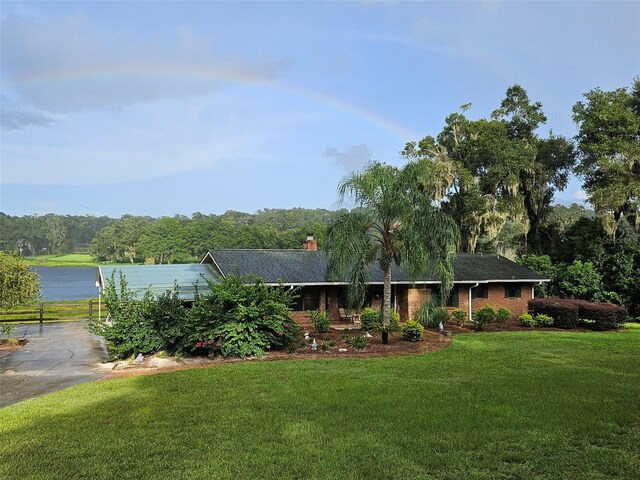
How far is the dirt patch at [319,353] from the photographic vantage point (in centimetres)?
1237

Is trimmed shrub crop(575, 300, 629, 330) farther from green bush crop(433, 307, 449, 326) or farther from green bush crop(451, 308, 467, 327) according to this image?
green bush crop(433, 307, 449, 326)

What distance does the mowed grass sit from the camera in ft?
17.1

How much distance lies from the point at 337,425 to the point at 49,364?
10.1 metres

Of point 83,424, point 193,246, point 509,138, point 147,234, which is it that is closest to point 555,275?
point 509,138

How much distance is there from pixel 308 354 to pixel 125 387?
5.60 meters

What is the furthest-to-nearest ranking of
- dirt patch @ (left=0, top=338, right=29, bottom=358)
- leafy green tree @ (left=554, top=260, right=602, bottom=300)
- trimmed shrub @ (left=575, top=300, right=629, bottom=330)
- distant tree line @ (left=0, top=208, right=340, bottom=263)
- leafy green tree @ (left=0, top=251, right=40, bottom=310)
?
distant tree line @ (left=0, top=208, right=340, bottom=263) → leafy green tree @ (left=554, top=260, right=602, bottom=300) → trimmed shrub @ (left=575, top=300, right=629, bottom=330) → leafy green tree @ (left=0, top=251, right=40, bottom=310) → dirt patch @ (left=0, top=338, right=29, bottom=358)

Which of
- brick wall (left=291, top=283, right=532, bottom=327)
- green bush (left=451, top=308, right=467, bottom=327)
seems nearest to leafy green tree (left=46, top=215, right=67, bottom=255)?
brick wall (left=291, top=283, right=532, bottom=327)

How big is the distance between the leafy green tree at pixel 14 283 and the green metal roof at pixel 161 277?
2.70 metres

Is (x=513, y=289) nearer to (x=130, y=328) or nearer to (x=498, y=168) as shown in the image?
(x=498, y=168)

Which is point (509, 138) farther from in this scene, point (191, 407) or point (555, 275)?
point (191, 407)

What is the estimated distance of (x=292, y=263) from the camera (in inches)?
882

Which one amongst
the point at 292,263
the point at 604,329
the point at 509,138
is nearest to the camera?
the point at 604,329

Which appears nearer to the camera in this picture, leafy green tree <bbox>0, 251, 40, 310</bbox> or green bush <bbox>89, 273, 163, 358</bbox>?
green bush <bbox>89, 273, 163, 358</bbox>

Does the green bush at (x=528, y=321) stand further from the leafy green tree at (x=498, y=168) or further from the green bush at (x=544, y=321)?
the leafy green tree at (x=498, y=168)
